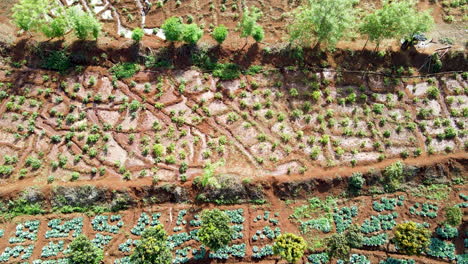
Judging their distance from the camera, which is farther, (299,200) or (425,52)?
(425,52)

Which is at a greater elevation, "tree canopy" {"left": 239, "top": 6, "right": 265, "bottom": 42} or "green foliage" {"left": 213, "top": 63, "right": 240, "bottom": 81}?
"tree canopy" {"left": 239, "top": 6, "right": 265, "bottom": 42}

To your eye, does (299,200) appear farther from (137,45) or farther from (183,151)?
(137,45)

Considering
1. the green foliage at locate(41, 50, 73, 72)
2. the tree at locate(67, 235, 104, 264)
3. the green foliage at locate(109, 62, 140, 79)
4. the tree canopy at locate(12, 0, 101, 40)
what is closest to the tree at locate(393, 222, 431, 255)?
the tree at locate(67, 235, 104, 264)

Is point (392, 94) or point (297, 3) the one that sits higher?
point (297, 3)

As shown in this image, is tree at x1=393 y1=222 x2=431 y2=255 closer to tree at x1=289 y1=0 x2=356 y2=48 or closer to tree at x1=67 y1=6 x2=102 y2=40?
tree at x1=289 y1=0 x2=356 y2=48

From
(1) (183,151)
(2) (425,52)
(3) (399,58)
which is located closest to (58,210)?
(1) (183,151)

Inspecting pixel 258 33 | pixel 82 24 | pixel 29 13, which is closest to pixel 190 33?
pixel 258 33

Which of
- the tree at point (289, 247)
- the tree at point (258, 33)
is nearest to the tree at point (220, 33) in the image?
the tree at point (258, 33)

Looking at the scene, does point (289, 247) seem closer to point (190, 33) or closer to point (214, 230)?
point (214, 230)
